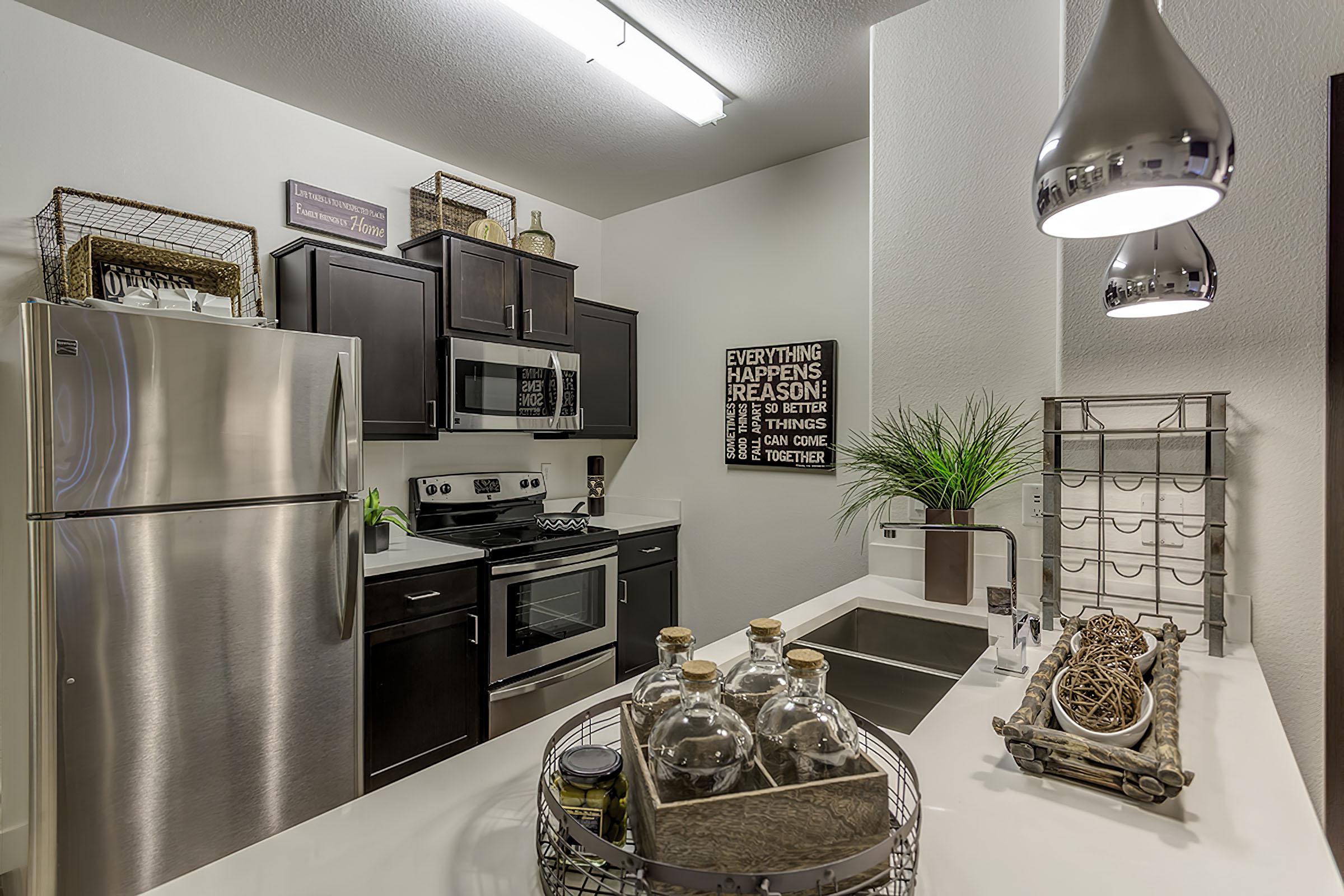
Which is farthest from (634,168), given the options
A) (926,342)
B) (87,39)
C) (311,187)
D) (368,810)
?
(368,810)

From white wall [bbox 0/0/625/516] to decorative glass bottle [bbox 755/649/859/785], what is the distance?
250cm

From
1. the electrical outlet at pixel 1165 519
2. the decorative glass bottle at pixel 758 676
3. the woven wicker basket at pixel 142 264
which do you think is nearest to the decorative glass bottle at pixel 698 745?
the decorative glass bottle at pixel 758 676

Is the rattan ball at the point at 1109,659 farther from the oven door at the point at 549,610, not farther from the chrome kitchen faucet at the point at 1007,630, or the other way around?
the oven door at the point at 549,610

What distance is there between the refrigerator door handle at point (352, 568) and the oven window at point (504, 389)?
0.84m

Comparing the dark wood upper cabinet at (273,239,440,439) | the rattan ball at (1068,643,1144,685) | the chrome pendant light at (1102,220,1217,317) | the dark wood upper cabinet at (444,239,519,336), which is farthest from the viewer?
the dark wood upper cabinet at (444,239,519,336)

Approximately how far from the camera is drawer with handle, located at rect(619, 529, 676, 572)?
10.3ft

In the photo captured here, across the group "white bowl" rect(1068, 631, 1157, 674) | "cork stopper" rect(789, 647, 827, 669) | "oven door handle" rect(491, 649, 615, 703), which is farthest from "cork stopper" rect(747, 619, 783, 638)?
"oven door handle" rect(491, 649, 615, 703)

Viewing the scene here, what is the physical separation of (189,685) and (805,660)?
1.70 meters

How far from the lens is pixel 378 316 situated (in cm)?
250

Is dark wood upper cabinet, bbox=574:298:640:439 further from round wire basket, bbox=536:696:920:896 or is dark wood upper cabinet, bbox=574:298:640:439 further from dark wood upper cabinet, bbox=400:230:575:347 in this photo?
round wire basket, bbox=536:696:920:896

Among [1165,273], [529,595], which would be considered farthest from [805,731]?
[529,595]

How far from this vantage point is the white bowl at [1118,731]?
2.95 feet

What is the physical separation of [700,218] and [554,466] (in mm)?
1515

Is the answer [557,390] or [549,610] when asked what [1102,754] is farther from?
[557,390]
